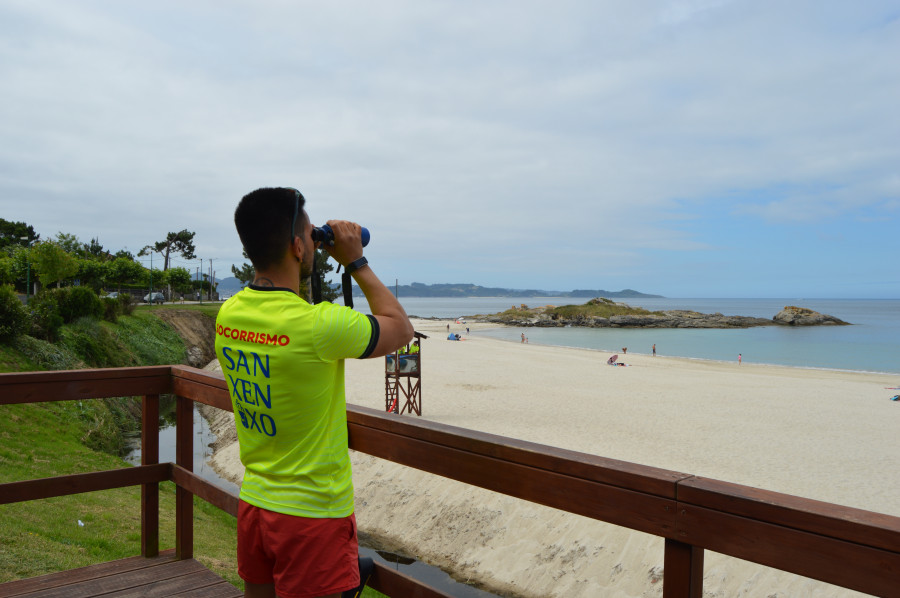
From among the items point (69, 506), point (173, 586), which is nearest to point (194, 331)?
point (69, 506)

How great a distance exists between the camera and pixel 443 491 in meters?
12.0

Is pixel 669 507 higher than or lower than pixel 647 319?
higher

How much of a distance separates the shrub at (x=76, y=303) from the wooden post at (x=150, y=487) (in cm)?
2258

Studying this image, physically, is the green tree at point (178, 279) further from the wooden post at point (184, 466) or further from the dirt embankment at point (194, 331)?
the wooden post at point (184, 466)

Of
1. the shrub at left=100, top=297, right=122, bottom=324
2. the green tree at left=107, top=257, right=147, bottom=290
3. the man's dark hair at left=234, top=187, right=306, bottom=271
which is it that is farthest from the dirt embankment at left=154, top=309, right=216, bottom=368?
the man's dark hair at left=234, top=187, right=306, bottom=271

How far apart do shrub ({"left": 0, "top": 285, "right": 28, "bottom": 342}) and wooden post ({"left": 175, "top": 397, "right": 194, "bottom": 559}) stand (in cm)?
1602

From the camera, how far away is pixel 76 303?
926 inches

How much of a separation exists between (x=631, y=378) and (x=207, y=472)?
22.4m

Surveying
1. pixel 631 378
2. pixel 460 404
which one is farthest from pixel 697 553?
pixel 631 378

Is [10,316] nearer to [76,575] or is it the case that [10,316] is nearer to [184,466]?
[76,575]

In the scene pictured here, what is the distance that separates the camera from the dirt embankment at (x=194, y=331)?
33625mm

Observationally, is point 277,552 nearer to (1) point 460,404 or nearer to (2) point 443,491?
(2) point 443,491

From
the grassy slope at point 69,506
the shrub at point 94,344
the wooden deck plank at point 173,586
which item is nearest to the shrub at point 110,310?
the shrub at point 94,344

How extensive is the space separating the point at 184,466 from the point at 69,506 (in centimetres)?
557
